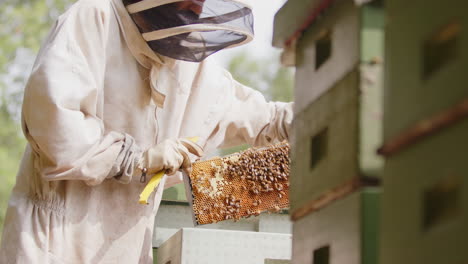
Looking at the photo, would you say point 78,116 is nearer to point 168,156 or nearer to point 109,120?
point 109,120

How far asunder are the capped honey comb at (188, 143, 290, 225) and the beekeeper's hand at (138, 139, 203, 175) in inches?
4.1

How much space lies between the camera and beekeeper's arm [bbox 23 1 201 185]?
2547mm

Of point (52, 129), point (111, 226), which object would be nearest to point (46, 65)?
point (52, 129)

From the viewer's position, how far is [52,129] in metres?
2.54

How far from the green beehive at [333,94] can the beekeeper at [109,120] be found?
114 cm

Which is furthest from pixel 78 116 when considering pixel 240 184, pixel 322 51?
pixel 322 51

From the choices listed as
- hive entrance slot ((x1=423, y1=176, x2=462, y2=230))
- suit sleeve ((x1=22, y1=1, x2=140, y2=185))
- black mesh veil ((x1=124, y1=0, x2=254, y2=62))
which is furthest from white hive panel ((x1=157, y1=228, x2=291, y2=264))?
hive entrance slot ((x1=423, y1=176, x2=462, y2=230))

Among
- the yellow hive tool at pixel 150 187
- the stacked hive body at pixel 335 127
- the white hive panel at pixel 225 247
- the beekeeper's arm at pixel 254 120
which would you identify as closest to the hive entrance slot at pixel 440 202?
the stacked hive body at pixel 335 127

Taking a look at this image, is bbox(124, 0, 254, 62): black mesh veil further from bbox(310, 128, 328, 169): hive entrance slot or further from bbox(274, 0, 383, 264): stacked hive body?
bbox(310, 128, 328, 169): hive entrance slot

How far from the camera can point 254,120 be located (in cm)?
323

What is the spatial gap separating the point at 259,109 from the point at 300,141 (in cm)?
172

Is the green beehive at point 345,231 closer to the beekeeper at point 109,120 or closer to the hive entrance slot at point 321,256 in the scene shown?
the hive entrance slot at point 321,256

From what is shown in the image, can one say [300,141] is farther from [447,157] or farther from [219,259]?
[219,259]

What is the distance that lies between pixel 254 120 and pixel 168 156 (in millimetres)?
651
